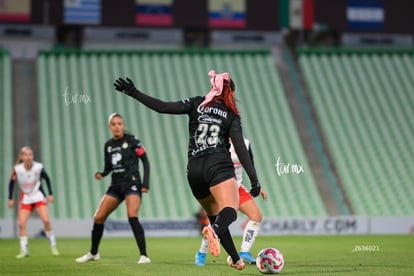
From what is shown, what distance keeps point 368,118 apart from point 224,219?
2298 cm

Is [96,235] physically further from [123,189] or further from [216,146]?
[216,146]

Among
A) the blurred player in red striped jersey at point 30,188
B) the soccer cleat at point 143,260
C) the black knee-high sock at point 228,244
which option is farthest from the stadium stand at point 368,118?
the black knee-high sock at point 228,244

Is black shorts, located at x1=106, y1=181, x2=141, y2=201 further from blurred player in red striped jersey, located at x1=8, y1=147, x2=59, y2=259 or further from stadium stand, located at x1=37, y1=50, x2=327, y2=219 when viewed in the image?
stadium stand, located at x1=37, y1=50, x2=327, y2=219

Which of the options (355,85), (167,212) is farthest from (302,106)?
(167,212)

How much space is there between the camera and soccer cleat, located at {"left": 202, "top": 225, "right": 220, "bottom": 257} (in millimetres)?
9483

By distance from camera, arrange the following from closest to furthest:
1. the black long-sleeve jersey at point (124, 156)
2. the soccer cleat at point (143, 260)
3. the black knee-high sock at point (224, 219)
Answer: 1. the black knee-high sock at point (224, 219)
2. the soccer cleat at point (143, 260)
3. the black long-sleeve jersey at point (124, 156)

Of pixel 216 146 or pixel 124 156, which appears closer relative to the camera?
pixel 216 146

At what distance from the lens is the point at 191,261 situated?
14.3m

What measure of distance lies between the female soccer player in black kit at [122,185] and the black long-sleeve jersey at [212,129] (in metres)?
3.80

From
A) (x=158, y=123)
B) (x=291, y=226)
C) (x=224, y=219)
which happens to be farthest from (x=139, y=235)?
(x=158, y=123)

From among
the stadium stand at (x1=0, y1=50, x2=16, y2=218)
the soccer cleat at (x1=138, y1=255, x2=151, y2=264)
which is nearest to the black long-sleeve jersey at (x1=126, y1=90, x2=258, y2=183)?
the soccer cleat at (x1=138, y1=255, x2=151, y2=264)

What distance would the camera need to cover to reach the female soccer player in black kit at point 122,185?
46.3 feet

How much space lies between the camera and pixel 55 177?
28391 millimetres

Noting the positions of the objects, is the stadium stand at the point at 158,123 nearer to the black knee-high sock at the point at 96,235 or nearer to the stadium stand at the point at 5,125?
the stadium stand at the point at 5,125
